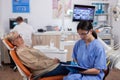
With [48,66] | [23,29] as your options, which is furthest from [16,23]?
[48,66]

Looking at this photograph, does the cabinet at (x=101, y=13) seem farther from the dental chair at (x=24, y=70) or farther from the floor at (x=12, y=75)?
the dental chair at (x=24, y=70)

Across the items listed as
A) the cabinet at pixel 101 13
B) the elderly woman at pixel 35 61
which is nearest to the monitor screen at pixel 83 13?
the elderly woman at pixel 35 61

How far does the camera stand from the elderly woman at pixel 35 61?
9.29 ft

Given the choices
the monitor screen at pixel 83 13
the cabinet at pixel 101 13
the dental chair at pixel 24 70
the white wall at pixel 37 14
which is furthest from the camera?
the cabinet at pixel 101 13

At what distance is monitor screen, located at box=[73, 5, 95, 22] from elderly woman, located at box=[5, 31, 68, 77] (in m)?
1.32

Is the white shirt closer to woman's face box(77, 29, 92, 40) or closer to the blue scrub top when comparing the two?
the blue scrub top

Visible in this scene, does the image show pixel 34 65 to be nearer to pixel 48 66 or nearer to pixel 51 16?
pixel 48 66

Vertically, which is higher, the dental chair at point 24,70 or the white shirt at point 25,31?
the white shirt at point 25,31

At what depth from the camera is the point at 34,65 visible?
2.85 metres

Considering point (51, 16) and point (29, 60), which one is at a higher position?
point (51, 16)

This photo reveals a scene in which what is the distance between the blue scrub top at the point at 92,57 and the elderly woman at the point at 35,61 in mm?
461

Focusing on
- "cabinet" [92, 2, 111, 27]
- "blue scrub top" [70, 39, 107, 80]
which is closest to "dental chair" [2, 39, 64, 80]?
"blue scrub top" [70, 39, 107, 80]

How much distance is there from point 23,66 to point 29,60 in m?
0.14

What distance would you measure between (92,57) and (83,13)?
208 centimetres
